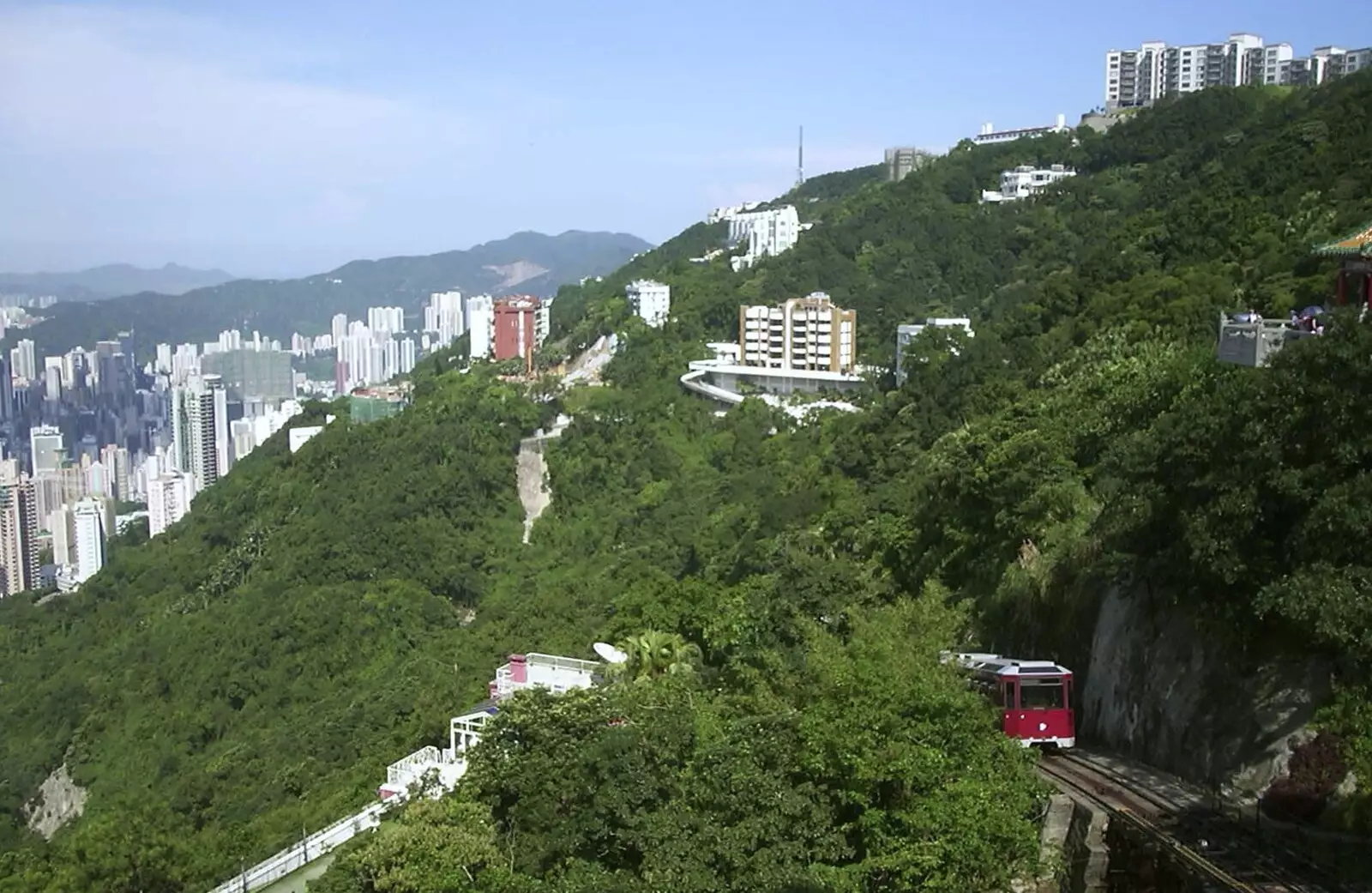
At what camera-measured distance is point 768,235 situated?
43.9m

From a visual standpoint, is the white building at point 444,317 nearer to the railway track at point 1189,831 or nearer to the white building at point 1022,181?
the white building at point 1022,181

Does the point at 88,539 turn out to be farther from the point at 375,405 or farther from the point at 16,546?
the point at 375,405

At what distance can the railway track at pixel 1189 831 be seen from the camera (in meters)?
5.81

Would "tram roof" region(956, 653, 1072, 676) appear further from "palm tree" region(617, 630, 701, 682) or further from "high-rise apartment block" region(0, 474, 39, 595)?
"high-rise apartment block" region(0, 474, 39, 595)

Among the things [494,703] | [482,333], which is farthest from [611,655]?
[482,333]

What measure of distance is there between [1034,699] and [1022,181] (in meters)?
31.3

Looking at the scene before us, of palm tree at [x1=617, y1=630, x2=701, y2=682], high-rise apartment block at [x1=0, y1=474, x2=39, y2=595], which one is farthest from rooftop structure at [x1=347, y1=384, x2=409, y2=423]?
palm tree at [x1=617, y1=630, x2=701, y2=682]

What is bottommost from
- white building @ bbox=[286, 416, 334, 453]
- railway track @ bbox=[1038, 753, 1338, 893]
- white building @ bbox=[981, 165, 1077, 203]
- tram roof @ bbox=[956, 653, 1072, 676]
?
white building @ bbox=[286, 416, 334, 453]

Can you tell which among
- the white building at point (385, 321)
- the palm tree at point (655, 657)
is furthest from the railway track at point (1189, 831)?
the white building at point (385, 321)

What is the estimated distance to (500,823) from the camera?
24.6ft

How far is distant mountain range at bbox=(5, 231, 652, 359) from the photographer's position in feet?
381

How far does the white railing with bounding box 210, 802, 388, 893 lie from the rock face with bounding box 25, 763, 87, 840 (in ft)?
45.8

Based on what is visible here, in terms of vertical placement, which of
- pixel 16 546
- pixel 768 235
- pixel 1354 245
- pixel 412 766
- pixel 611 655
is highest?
pixel 768 235

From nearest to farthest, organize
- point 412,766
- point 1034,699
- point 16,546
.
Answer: point 1034,699 < point 412,766 < point 16,546
